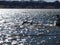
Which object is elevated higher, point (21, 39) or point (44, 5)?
point (21, 39)

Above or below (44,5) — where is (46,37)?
above

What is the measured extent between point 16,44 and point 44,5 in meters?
168

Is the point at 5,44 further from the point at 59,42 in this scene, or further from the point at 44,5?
the point at 44,5

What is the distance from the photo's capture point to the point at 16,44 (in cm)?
3266

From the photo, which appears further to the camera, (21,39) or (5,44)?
(21,39)

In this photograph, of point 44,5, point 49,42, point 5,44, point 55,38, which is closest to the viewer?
point 5,44

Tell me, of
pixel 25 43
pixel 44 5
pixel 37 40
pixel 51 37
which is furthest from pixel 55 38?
pixel 44 5

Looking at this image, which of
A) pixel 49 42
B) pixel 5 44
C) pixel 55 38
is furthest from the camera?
pixel 55 38

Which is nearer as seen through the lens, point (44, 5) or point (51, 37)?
point (51, 37)

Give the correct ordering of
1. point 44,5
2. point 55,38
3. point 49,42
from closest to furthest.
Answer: point 49,42 < point 55,38 < point 44,5

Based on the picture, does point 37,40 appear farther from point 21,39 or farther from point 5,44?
point 5,44

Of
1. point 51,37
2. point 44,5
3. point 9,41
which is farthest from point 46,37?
point 44,5

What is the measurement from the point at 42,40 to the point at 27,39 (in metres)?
2.35

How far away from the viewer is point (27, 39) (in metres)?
36.5
